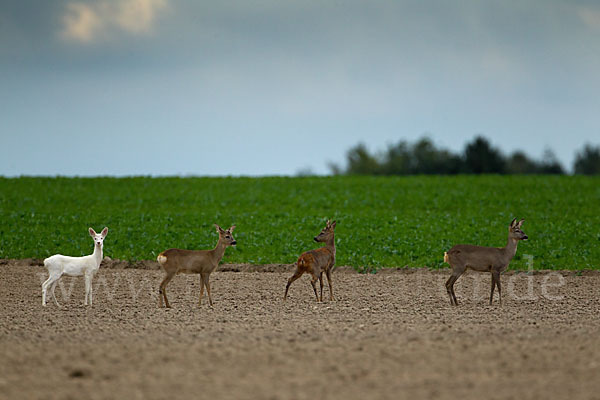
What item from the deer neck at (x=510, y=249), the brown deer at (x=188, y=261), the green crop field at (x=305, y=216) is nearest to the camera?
the brown deer at (x=188, y=261)

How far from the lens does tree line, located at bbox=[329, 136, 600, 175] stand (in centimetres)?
7969

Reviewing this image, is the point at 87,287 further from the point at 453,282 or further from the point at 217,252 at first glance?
the point at 453,282

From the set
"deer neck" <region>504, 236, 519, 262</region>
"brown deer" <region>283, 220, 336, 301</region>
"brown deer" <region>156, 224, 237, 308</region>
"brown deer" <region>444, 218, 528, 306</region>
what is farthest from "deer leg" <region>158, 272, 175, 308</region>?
"deer neck" <region>504, 236, 519, 262</region>

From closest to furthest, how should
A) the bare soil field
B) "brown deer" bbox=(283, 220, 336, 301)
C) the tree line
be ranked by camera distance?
the bare soil field < "brown deer" bbox=(283, 220, 336, 301) < the tree line

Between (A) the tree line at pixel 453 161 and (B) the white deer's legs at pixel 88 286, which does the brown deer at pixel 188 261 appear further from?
(A) the tree line at pixel 453 161

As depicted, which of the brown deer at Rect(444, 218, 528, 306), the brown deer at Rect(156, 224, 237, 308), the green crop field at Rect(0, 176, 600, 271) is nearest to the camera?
the brown deer at Rect(156, 224, 237, 308)

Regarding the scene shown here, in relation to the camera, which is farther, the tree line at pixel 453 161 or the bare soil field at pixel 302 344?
the tree line at pixel 453 161

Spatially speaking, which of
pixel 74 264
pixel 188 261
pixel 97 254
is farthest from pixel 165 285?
pixel 74 264

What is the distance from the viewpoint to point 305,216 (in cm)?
2938

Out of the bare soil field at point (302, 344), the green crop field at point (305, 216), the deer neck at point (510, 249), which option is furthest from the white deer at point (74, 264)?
the deer neck at point (510, 249)

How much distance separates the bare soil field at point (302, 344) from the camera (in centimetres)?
819

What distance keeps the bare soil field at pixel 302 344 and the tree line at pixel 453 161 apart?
63.2 metres

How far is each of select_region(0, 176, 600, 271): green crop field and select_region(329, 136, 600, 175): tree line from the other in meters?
36.4

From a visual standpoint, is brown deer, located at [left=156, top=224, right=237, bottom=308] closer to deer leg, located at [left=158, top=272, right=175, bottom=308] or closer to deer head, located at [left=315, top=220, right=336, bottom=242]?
deer leg, located at [left=158, top=272, right=175, bottom=308]
